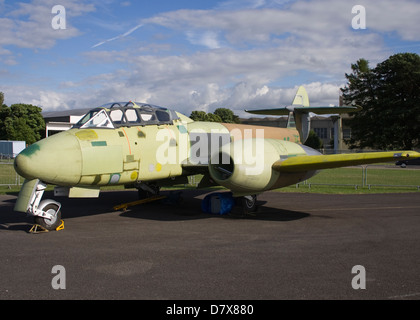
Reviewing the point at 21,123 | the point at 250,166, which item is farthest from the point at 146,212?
the point at 21,123

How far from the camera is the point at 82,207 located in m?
13.0

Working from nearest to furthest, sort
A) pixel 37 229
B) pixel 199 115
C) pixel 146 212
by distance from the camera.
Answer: pixel 37 229
pixel 146 212
pixel 199 115

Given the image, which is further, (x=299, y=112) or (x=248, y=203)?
(x=299, y=112)

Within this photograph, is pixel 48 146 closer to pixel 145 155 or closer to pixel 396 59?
pixel 145 155

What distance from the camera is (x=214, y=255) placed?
6953 millimetres

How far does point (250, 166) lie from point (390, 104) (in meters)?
47.1

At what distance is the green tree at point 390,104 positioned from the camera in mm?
49469

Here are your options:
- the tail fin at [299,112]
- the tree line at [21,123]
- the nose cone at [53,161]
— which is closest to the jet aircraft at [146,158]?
the nose cone at [53,161]

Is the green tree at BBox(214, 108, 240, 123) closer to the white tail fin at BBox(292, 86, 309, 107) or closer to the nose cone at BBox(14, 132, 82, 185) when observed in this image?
the white tail fin at BBox(292, 86, 309, 107)

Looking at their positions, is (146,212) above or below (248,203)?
below

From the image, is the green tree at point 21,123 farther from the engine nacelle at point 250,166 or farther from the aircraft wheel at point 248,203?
the engine nacelle at point 250,166

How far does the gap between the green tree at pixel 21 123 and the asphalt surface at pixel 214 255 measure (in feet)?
199

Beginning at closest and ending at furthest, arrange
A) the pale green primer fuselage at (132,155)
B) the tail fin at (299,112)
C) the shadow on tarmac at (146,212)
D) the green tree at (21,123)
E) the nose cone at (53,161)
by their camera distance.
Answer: the nose cone at (53,161) < the pale green primer fuselage at (132,155) < the shadow on tarmac at (146,212) < the tail fin at (299,112) < the green tree at (21,123)

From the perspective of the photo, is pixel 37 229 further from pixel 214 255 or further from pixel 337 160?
pixel 337 160
